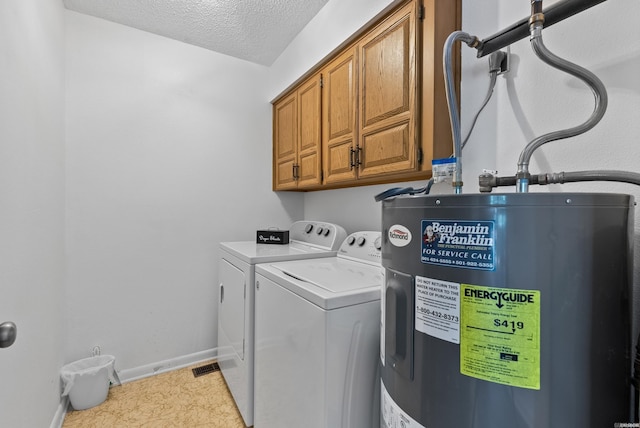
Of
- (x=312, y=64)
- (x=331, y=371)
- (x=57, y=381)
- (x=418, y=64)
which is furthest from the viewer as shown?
(x=312, y=64)

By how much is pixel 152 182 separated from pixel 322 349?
1.91 meters

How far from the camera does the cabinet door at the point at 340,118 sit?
1.63 meters

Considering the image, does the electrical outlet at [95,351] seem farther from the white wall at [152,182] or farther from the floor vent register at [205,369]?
the floor vent register at [205,369]

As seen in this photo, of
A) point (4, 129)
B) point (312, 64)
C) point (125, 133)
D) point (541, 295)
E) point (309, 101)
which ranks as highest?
point (312, 64)

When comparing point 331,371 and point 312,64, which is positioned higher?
point 312,64

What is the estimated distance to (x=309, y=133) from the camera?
207 centimetres

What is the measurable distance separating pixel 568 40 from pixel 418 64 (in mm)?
501

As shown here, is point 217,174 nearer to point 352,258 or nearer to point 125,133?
point 125,133

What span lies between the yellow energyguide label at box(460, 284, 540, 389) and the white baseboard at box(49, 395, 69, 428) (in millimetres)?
2155

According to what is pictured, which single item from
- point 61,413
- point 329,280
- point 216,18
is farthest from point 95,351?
point 216,18

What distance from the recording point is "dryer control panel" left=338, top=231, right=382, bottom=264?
1.53 meters

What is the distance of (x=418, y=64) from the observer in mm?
1243

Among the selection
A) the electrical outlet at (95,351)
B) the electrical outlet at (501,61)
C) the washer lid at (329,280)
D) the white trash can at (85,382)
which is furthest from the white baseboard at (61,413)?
the electrical outlet at (501,61)

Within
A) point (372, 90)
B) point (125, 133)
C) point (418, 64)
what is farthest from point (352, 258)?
point (125, 133)
